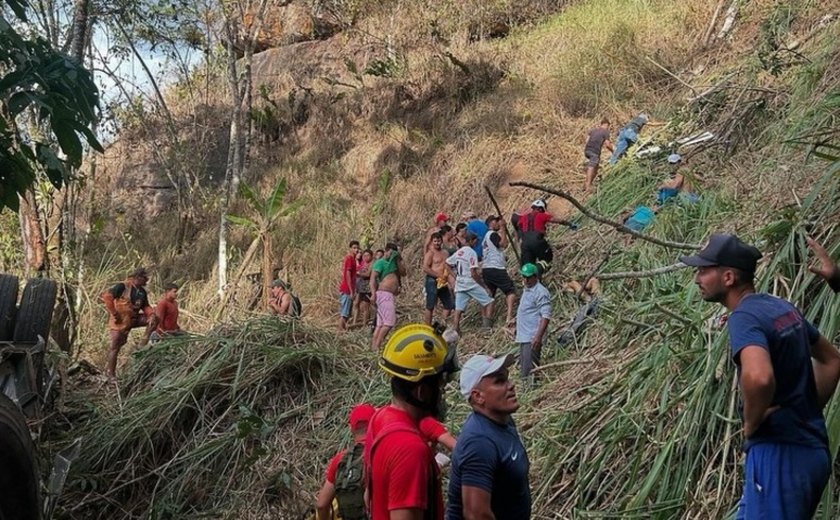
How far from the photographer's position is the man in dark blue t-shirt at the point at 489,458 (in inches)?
111

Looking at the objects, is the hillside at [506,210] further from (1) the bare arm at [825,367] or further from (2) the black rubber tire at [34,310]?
(2) the black rubber tire at [34,310]

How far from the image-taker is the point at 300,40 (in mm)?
23703

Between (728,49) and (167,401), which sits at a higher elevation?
(728,49)

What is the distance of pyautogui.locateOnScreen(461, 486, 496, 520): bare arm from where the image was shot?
277 cm

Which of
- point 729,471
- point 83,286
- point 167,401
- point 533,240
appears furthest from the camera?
point 83,286

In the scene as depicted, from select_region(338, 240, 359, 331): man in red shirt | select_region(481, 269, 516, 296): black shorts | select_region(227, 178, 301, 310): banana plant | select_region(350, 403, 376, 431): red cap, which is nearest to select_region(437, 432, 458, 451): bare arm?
select_region(350, 403, 376, 431): red cap

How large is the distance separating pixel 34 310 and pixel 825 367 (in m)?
4.70

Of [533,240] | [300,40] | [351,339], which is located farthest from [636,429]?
[300,40]

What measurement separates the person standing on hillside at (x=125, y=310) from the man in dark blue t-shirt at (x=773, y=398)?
347 inches

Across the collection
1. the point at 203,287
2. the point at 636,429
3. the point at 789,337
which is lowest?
the point at 203,287

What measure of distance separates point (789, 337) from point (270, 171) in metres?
18.6

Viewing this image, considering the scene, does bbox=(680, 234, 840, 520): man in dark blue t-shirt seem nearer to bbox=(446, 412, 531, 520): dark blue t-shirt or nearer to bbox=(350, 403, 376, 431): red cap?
bbox=(446, 412, 531, 520): dark blue t-shirt

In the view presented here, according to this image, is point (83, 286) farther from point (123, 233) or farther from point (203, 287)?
point (123, 233)

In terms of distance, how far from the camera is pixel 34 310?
18.1 feet
